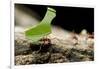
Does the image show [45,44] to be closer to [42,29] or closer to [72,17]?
[42,29]

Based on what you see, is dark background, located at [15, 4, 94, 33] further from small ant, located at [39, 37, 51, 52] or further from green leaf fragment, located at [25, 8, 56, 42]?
small ant, located at [39, 37, 51, 52]

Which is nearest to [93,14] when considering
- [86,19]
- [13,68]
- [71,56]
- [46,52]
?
[86,19]

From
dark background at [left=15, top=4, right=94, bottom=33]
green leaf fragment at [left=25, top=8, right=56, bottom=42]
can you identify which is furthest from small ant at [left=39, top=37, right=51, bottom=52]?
dark background at [left=15, top=4, right=94, bottom=33]

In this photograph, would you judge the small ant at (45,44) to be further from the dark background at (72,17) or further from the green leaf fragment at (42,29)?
the dark background at (72,17)

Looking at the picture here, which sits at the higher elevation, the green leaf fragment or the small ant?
the green leaf fragment

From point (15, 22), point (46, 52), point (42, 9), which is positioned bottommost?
point (46, 52)

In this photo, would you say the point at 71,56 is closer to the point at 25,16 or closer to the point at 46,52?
the point at 46,52
